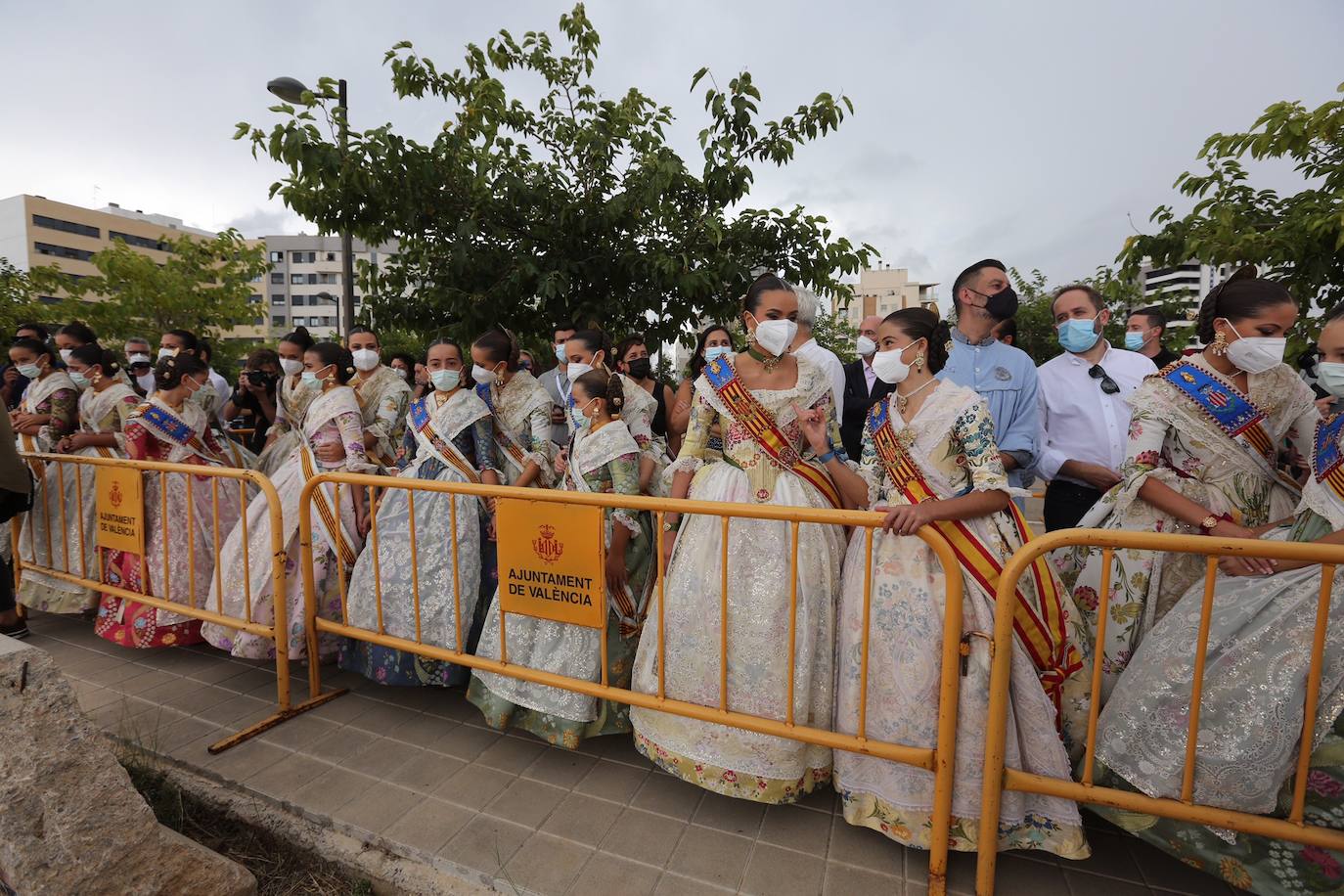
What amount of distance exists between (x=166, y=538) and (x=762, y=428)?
3557mm

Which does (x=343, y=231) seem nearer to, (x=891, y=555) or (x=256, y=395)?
(x=256, y=395)

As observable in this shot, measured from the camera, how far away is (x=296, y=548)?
369 centimetres

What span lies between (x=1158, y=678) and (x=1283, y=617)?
1.22ft

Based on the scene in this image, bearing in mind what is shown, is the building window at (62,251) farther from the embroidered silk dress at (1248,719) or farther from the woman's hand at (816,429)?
the embroidered silk dress at (1248,719)

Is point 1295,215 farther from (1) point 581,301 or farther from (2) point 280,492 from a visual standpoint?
(2) point 280,492

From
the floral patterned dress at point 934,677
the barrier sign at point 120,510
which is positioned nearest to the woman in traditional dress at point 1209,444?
the floral patterned dress at point 934,677

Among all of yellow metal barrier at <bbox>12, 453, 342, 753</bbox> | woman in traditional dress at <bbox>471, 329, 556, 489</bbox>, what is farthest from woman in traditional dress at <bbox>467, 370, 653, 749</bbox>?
yellow metal barrier at <bbox>12, 453, 342, 753</bbox>

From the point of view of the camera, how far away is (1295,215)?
4699 millimetres

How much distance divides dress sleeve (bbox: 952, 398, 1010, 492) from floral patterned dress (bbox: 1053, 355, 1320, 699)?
0.68 meters

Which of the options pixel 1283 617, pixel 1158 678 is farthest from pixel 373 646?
pixel 1283 617

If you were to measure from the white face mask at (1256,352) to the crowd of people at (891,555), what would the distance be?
0.04 feet

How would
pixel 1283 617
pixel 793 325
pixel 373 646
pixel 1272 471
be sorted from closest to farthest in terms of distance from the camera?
1. pixel 1283 617
2. pixel 1272 471
3. pixel 793 325
4. pixel 373 646

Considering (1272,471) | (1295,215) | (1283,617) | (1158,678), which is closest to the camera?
A: (1283,617)

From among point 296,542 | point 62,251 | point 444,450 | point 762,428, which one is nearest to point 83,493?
point 296,542
